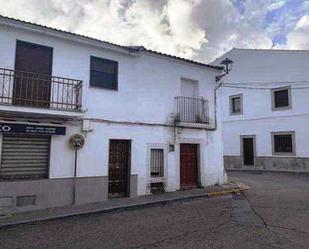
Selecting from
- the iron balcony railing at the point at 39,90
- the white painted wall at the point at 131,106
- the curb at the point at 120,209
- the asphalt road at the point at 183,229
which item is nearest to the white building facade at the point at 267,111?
the white painted wall at the point at 131,106

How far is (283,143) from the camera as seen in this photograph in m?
20.1

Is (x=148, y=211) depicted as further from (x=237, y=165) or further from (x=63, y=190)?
(x=237, y=165)

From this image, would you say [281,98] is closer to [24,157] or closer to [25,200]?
[24,157]

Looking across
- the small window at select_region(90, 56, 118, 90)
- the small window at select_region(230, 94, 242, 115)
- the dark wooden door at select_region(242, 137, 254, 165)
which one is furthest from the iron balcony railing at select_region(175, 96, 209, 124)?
the small window at select_region(230, 94, 242, 115)

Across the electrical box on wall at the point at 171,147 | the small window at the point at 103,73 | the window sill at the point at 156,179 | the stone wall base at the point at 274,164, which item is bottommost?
the window sill at the point at 156,179

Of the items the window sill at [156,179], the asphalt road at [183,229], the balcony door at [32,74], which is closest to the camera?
the asphalt road at [183,229]

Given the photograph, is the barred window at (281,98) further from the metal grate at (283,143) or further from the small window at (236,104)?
the small window at (236,104)

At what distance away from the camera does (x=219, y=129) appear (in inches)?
555

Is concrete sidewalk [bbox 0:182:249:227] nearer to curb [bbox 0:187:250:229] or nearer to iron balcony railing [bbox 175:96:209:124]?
curb [bbox 0:187:250:229]

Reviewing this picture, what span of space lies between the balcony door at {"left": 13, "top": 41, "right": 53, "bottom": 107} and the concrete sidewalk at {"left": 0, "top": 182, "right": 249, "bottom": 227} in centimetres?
333

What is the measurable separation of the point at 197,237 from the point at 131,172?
525cm

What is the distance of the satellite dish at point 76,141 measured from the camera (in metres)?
9.72

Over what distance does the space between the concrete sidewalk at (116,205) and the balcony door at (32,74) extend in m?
3.33

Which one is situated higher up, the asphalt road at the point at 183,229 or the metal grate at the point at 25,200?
the metal grate at the point at 25,200
